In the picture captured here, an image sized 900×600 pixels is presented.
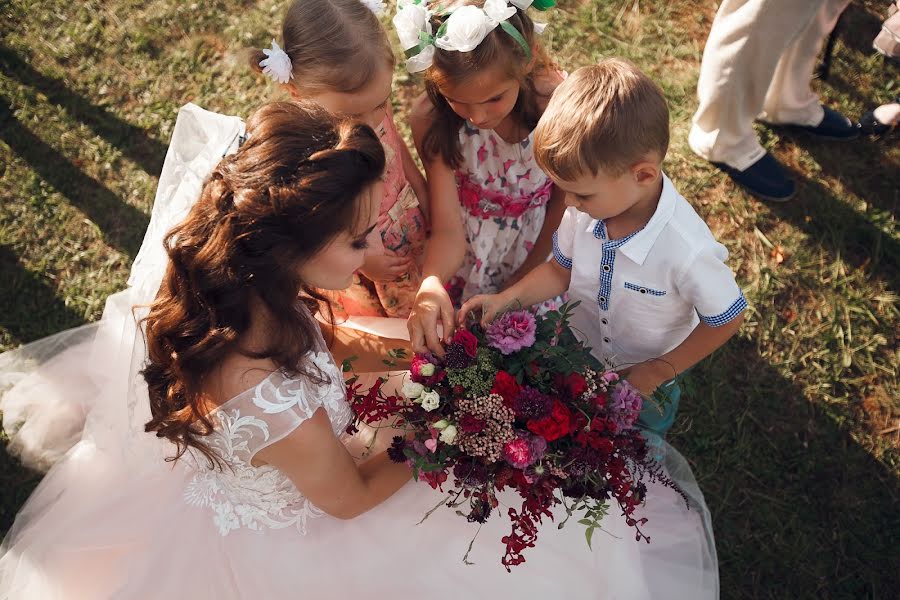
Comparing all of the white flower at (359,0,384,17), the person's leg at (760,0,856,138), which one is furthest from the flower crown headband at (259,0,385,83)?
the person's leg at (760,0,856,138)

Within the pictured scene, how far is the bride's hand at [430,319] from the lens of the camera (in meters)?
2.08

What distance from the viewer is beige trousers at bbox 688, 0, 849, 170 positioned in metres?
3.07

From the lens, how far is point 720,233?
362 cm

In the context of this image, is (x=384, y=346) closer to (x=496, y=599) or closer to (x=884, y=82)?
(x=496, y=599)

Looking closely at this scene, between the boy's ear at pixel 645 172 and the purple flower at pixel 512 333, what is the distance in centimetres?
49

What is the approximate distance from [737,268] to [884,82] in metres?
1.56

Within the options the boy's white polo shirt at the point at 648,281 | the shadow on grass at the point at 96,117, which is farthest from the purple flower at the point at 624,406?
the shadow on grass at the point at 96,117

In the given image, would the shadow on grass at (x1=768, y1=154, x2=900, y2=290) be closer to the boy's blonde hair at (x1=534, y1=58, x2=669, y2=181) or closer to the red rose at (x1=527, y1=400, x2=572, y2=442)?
the boy's blonde hair at (x1=534, y1=58, x2=669, y2=181)

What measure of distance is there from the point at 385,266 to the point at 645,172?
1131 mm

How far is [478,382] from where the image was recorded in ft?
5.49

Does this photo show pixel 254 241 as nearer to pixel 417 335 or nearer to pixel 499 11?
pixel 417 335

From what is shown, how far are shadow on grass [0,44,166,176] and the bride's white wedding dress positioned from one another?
188 centimetres

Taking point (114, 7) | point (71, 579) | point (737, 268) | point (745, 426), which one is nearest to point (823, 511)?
point (745, 426)

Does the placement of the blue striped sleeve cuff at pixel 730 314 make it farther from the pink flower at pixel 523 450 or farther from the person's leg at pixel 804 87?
the person's leg at pixel 804 87
